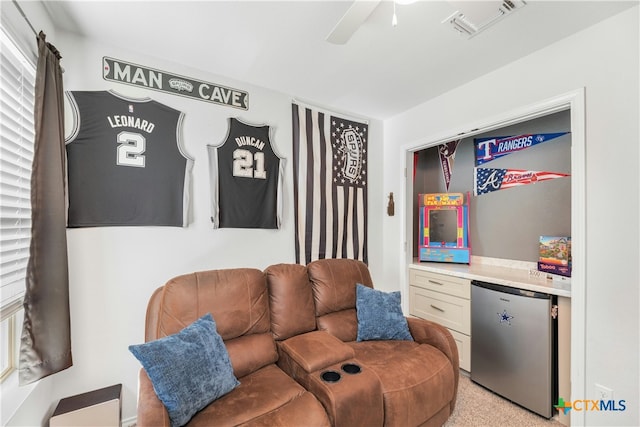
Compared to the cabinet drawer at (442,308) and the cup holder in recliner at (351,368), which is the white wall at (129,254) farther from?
the cabinet drawer at (442,308)

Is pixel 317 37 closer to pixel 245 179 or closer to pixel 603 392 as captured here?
pixel 245 179

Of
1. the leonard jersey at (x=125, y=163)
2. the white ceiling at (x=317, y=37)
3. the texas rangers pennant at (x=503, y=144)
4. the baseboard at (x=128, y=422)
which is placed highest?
the white ceiling at (x=317, y=37)

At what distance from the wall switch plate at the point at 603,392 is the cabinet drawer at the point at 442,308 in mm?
847

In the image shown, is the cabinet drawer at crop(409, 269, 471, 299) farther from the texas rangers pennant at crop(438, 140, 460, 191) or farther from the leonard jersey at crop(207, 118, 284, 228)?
→ the leonard jersey at crop(207, 118, 284, 228)

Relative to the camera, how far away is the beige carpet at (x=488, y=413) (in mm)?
1955

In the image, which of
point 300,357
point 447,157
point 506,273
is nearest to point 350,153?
point 447,157

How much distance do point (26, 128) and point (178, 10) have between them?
108cm

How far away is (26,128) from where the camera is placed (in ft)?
4.97

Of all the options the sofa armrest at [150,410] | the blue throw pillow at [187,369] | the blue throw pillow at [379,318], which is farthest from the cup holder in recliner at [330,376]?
the sofa armrest at [150,410]

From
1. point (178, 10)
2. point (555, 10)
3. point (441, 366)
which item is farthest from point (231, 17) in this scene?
point (441, 366)

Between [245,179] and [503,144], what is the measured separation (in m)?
2.75

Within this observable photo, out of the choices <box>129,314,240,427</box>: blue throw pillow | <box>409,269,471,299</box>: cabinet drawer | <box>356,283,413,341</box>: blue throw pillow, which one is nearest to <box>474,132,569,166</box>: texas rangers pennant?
<box>409,269,471,299</box>: cabinet drawer

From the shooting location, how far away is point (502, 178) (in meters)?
3.00

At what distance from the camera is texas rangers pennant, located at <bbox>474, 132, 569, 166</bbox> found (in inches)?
107
